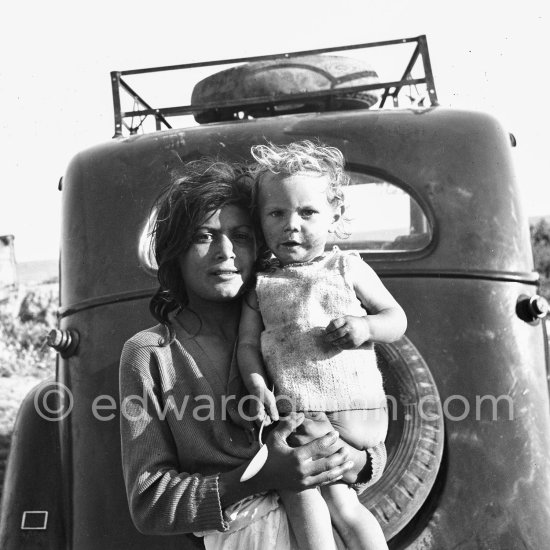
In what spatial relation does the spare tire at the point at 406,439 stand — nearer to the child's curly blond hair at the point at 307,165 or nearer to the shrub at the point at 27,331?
the child's curly blond hair at the point at 307,165

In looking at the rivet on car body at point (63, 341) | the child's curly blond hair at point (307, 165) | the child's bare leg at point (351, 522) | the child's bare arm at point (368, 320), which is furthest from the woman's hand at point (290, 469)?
the rivet on car body at point (63, 341)

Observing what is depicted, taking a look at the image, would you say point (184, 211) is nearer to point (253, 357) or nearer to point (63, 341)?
point (253, 357)

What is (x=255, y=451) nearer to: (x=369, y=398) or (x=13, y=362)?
(x=369, y=398)

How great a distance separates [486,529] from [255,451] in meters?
1.14

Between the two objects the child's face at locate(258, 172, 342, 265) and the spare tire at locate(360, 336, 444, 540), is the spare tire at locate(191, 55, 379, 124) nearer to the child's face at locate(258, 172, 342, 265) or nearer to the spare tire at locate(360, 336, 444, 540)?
the spare tire at locate(360, 336, 444, 540)

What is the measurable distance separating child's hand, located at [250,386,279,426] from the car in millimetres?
768

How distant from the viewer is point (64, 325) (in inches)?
126

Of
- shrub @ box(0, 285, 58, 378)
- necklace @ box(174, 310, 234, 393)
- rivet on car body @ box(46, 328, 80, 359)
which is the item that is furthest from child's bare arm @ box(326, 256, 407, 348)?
shrub @ box(0, 285, 58, 378)

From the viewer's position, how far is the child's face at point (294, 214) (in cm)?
199

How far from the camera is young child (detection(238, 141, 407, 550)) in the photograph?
1878mm

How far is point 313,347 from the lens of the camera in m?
1.92

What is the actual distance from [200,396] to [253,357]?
5.7 inches

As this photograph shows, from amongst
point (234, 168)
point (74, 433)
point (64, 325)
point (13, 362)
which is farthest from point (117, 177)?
point (13, 362)

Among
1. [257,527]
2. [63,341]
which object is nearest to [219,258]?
[257,527]
